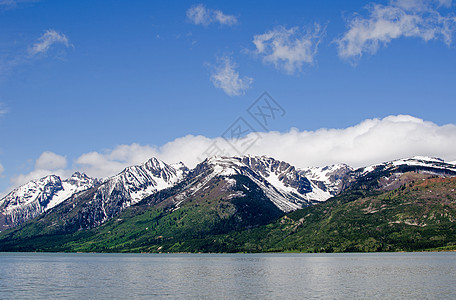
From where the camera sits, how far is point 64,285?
133875 millimetres

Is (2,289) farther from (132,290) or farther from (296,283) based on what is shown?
(296,283)

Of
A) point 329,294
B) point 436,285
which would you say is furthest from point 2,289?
point 436,285

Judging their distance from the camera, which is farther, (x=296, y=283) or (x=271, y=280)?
(x=271, y=280)

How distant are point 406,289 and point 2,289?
386 feet

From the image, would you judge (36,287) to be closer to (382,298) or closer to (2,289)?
(2,289)

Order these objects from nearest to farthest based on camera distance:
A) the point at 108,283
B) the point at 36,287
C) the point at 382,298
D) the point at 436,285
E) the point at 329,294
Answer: the point at 382,298 → the point at 329,294 → the point at 436,285 → the point at 36,287 → the point at 108,283

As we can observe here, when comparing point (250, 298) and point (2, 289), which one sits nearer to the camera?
point (250, 298)

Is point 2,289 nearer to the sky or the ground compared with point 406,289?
nearer to the sky

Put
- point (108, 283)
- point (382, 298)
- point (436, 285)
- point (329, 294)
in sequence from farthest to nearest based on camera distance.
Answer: point (108, 283)
point (436, 285)
point (329, 294)
point (382, 298)

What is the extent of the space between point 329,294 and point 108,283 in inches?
2974

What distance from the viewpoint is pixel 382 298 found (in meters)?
98.2

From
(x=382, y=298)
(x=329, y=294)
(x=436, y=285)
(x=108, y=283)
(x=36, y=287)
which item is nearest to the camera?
(x=382, y=298)

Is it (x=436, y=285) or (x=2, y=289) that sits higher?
(x=2, y=289)

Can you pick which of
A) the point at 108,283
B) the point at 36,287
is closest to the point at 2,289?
the point at 36,287
